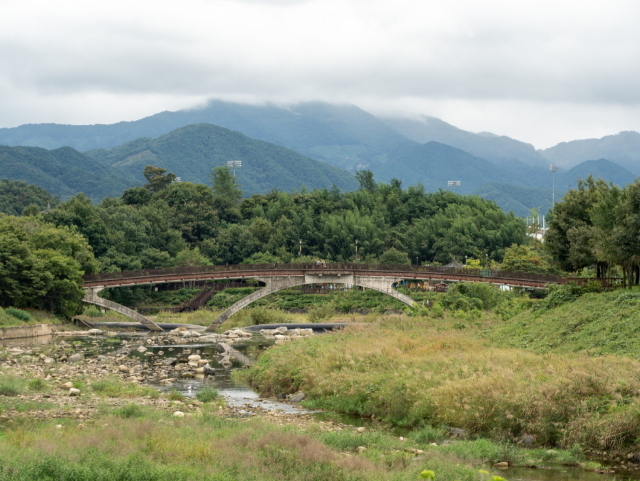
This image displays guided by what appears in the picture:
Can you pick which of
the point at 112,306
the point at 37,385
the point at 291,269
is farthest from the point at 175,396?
the point at 291,269

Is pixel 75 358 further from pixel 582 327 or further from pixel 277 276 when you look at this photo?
pixel 277 276

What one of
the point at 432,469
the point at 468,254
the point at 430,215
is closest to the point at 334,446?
the point at 432,469

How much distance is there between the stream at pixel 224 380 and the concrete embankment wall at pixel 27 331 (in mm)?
815

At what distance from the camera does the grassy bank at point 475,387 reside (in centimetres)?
1952

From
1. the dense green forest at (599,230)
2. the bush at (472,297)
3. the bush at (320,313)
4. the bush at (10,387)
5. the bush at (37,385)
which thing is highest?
the dense green forest at (599,230)

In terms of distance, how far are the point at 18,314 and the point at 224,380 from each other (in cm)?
2608

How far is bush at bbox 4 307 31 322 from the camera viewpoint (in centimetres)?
5331

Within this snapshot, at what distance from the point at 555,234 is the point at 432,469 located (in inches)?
1402

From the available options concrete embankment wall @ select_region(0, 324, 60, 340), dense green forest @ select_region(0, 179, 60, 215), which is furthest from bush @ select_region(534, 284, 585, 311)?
dense green forest @ select_region(0, 179, 60, 215)

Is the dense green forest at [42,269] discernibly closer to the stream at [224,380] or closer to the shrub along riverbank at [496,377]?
the stream at [224,380]

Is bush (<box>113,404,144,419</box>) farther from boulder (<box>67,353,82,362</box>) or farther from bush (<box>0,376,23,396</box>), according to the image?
boulder (<box>67,353,82,362</box>)

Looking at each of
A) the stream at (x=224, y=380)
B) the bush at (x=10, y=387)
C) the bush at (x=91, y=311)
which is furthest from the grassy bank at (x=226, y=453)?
the bush at (x=91, y=311)

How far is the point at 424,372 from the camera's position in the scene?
2488 centimetres

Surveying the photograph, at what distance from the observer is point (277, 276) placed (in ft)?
221
